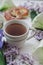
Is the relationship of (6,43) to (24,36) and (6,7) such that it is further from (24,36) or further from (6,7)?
(6,7)

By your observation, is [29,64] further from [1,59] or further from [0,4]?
[0,4]

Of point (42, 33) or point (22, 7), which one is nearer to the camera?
point (42, 33)

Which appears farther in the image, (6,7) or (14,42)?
(6,7)

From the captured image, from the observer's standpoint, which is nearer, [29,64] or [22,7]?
[29,64]

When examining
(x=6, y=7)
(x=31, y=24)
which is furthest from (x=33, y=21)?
(x=6, y=7)

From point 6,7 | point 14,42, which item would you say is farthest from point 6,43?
point 6,7

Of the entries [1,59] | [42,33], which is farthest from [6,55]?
[42,33]

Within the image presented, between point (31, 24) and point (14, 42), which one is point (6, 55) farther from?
point (31, 24)
